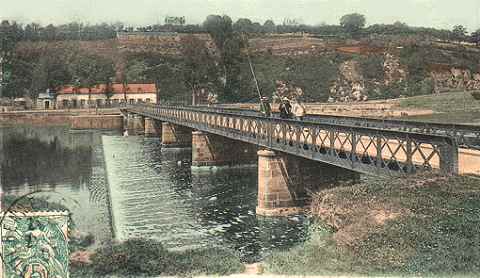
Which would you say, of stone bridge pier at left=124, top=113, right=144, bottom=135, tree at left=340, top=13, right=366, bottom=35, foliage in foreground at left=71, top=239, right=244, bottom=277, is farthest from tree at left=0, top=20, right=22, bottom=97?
foliage in foreground at left=71, top=239, right=244, bottom=277

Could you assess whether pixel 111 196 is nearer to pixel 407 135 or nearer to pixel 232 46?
pixel 407 135

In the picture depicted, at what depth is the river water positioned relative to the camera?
21.1m

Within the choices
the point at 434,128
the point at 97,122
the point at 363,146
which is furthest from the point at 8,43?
the point at 363,146

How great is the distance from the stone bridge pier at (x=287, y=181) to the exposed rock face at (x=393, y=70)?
8417 cm

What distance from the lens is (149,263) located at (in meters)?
12.5

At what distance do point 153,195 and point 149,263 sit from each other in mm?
18101

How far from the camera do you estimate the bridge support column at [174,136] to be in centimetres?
5622

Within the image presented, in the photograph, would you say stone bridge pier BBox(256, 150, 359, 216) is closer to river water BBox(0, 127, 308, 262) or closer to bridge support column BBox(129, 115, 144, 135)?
river water BBox(0, 127, 308, 262)

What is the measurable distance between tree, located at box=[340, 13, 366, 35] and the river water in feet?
371

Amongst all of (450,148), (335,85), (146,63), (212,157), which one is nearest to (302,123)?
(450,148)

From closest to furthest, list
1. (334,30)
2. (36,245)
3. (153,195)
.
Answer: (36,245) < (153,195) < (334,30)

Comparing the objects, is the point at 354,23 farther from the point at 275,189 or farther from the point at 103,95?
the point at 275,189

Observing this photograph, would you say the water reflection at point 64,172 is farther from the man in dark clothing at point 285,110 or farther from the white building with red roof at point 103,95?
the white building with red roof at point 103,95

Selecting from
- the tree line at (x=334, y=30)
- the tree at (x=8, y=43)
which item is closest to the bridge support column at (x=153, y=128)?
the tree line at (x=334, y=30)
